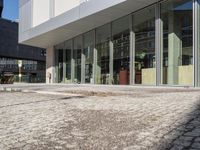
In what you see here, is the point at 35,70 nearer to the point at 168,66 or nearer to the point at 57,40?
the point at 57,40

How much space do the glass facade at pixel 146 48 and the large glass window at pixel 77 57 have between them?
1.78 ft

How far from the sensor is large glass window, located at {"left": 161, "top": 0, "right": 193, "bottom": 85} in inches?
653

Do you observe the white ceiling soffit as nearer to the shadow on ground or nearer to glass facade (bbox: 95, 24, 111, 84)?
glass facade (bbox: 95, 24, 111, 84)

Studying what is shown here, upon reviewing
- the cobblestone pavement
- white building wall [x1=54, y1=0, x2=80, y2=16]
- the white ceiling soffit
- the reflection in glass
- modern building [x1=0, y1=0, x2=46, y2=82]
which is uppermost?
modern building [x1=0, y1=0, x2=46, y2=82]

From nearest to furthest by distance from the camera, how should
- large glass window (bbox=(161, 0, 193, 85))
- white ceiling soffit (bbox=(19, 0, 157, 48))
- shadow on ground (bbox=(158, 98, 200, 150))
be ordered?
shadow on ground (bbox=(158, 98, 200, 150)) → large glass window (bbox=(161, 0, 193, 85)) → white ceiling soffit (bbox=(19, 0, 157, 48))

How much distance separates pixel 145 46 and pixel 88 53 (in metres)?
9.26

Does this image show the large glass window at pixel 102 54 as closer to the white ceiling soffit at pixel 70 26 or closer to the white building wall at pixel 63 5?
the white ceiling soffit at pixel 70 26

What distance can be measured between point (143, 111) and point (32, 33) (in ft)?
86.1

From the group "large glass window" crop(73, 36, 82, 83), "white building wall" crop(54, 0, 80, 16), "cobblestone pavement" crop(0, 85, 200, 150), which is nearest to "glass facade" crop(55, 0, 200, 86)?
"large glass window" crop(73, 36, 82, 83)

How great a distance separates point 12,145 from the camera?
435cm

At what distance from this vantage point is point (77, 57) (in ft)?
101

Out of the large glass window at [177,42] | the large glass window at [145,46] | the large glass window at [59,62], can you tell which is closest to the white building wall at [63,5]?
the large glass window at [145,46]

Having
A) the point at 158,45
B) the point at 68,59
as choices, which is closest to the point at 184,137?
the point at 158,45

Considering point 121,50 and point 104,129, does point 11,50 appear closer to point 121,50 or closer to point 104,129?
point 121,50
